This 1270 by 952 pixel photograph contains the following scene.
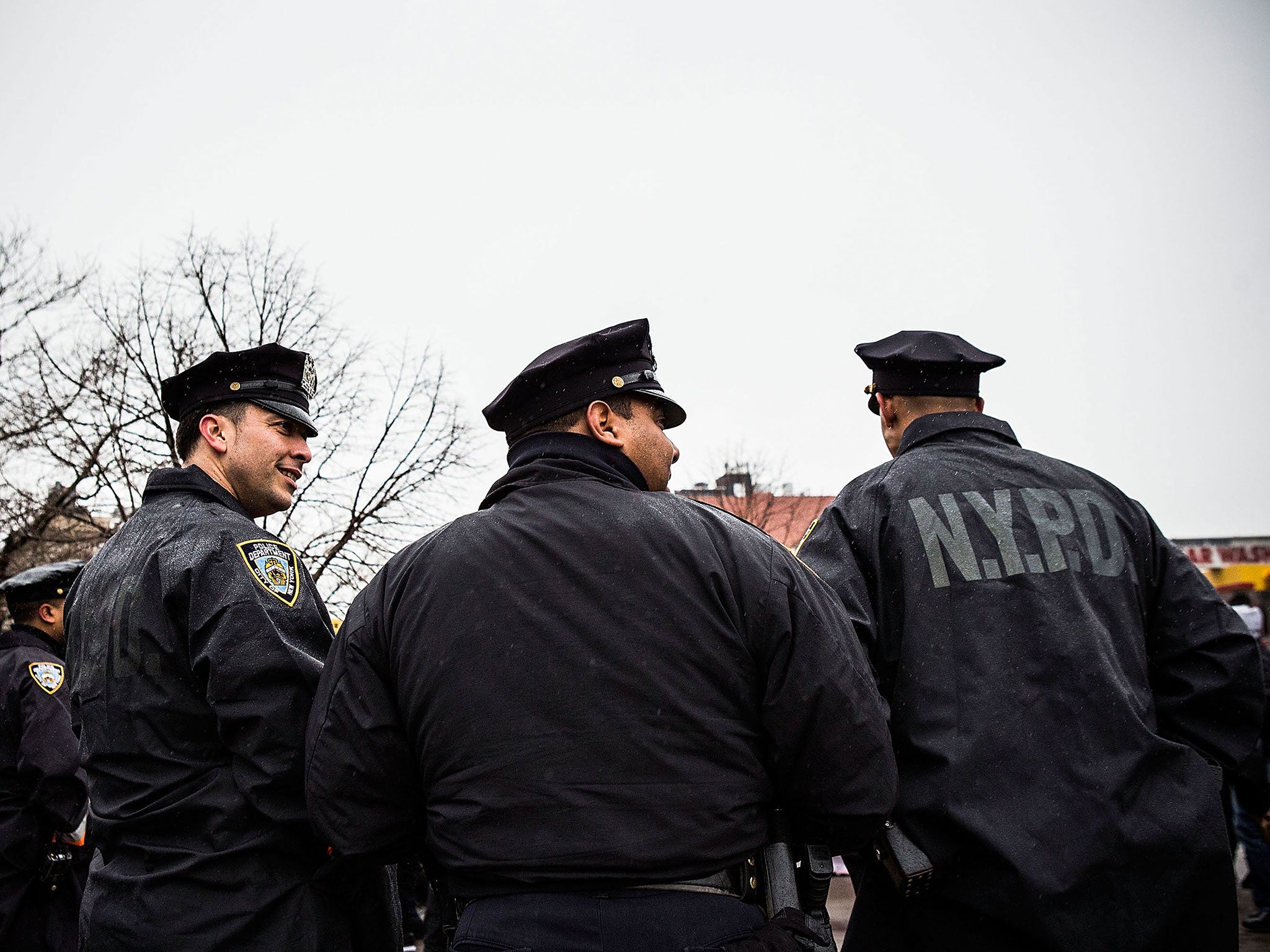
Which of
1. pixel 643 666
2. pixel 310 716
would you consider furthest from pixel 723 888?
pixel 310 716

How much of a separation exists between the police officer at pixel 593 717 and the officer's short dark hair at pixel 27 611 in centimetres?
386

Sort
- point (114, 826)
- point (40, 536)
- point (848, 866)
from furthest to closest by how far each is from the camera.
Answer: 1. point (40, 536)
2. point (848, 866)
3. point (114, 826)

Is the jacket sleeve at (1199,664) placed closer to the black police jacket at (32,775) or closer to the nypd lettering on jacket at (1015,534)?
the nypd lettering on jacket at (1015,534)

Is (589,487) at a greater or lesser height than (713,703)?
greater

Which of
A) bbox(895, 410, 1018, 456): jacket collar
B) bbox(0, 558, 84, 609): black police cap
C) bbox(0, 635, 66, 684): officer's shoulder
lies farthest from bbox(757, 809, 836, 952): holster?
bbox(0, 558, 84, 609): black police cap

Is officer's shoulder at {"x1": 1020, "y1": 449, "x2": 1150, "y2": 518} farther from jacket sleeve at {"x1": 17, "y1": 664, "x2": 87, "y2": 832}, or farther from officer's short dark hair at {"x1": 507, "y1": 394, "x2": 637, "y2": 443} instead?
jacket sleeve at {"x1": 17, "y1": 664, "x2": 87, "y2": 832}

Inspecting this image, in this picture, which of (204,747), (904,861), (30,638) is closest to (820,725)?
(904,861)

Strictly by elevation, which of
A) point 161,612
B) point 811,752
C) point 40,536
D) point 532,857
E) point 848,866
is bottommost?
point 848,866

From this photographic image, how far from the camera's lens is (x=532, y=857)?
1913mm

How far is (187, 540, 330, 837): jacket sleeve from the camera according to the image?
2.48 metres

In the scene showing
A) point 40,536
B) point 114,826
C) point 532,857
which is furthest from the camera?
point 40,536

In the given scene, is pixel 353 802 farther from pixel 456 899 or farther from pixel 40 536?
pixel 40 536

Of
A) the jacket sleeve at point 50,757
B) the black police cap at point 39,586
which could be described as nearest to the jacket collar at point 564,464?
Answer: the jacket sleeve at point 50,757

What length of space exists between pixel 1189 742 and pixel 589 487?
184cm
